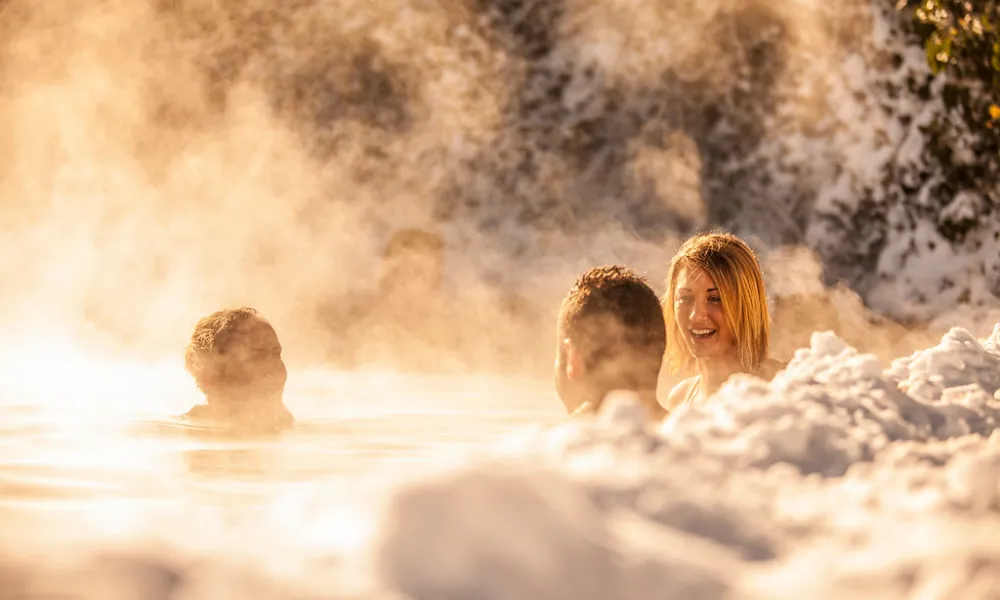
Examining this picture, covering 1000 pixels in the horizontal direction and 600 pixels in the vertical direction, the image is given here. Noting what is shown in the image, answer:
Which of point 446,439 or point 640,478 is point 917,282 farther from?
point 640,478

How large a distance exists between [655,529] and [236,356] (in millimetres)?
3050

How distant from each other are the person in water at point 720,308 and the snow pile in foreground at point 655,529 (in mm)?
1602

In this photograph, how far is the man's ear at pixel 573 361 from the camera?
262cm

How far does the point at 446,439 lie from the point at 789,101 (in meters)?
8.32

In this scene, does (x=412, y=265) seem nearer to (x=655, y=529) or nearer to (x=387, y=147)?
(x=387, y=147)

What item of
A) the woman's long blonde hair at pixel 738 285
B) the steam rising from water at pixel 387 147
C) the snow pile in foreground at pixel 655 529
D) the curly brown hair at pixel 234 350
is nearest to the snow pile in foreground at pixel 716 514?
the snow pile in foreground at pixel 655 529

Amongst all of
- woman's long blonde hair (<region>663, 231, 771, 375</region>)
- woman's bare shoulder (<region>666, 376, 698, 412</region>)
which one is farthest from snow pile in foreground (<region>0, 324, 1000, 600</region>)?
woman's bare shoulder (<region>666, 376, 698, 412</region>)

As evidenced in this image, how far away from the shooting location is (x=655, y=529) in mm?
1391

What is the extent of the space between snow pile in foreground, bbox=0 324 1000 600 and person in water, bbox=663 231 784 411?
1602mm

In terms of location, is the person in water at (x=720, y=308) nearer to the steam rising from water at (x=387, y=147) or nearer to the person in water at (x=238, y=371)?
the person in water at (x=238, y=371)

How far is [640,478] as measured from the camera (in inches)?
59.1

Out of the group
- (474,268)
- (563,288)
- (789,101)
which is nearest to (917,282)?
(789,101)

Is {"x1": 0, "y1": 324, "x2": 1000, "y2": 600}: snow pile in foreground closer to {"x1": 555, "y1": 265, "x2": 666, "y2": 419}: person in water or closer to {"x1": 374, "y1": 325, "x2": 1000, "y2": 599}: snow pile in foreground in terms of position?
{"x1": 374, "y1": 325, "x2": 1000, "y2": 599}: snow pile in foreground

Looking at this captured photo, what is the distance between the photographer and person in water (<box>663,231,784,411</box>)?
134 inches
